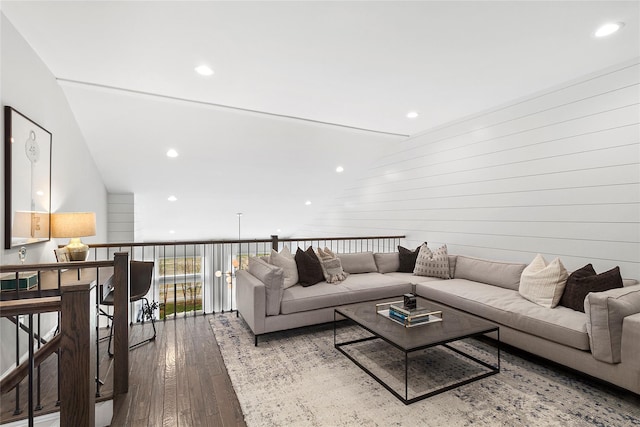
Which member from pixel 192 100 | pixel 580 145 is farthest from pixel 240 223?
pixel 580 145

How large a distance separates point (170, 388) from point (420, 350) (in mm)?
2067

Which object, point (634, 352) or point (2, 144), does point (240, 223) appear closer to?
point (2, 144)

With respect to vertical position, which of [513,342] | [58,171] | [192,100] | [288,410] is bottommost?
[288,410]

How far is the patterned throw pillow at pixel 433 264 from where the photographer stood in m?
4.22

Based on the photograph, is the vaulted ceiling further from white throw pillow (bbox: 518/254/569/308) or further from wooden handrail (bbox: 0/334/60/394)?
wooden handrail (bbox: 0/334/60/394)

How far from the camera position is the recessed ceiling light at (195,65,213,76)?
2980mm

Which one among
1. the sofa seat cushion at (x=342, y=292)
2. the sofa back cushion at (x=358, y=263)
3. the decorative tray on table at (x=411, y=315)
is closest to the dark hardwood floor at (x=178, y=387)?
the sofa seat cushion at (x=342, y=292)

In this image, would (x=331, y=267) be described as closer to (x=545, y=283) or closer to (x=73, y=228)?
(x=545, y=283)

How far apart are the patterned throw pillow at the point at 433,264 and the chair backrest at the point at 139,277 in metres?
3.37

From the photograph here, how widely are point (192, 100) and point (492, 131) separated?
3806mm

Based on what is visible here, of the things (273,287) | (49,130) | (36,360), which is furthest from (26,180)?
(273,287)

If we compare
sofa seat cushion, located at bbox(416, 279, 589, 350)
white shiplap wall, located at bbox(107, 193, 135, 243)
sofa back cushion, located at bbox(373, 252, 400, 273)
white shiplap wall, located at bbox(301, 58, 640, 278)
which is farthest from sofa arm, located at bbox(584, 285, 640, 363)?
white shiplap wall, located at bbox(107, 193, 135, 243)

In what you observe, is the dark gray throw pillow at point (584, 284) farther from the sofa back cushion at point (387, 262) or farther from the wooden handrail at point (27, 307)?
the wooden handrail at point (27, 307)

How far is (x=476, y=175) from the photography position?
4.27 metres
